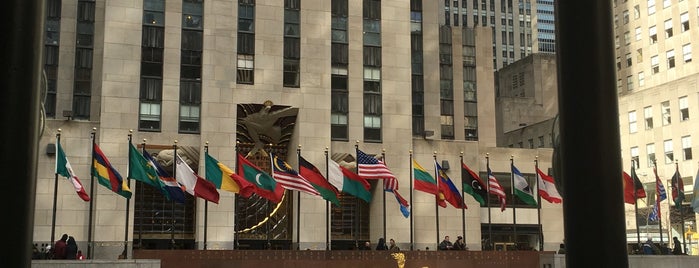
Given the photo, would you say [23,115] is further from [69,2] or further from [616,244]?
[69,2]

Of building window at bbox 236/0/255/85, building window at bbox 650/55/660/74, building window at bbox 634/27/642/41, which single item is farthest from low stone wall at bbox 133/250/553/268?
building window at bbox 634/27/642/41

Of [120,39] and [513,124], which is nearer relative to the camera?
[120,39]

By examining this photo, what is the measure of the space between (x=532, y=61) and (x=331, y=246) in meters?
54.1

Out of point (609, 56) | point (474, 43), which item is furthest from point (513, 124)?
point (609, 56)

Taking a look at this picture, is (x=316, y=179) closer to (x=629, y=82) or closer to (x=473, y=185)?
(x=473, y=185)

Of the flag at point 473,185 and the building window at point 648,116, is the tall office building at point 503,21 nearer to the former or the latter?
the building window at point 648,116

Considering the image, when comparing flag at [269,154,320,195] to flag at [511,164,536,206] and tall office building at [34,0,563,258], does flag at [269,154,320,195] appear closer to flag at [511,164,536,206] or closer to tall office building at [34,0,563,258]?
flag at [511,164,536,206]

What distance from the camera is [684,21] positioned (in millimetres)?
81250

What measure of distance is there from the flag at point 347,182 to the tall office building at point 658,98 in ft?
128

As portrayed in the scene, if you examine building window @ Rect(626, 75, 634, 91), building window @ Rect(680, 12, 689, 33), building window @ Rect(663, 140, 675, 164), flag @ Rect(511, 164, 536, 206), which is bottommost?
flag @ Rect(511, 164, 536, 206)

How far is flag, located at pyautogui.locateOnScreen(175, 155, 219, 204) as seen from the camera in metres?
37.2

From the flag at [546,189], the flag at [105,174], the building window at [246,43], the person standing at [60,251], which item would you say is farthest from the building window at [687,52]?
the person standing at [60,251]

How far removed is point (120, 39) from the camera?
51.5 metres

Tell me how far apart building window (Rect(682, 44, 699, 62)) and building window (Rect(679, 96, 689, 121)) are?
8.18m
